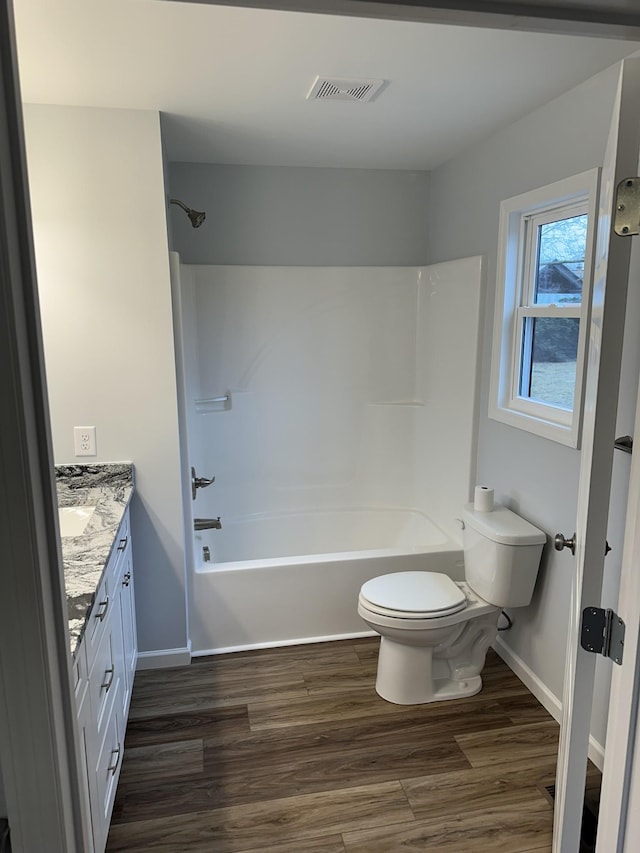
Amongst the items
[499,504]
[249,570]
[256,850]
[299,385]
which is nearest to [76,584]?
[256,850]

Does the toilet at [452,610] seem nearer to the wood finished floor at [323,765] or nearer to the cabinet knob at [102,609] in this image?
the wood finished floor at [323,765]

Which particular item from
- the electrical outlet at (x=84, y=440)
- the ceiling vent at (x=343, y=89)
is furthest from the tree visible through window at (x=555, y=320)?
the electrical outlet at (x=84, y=440)

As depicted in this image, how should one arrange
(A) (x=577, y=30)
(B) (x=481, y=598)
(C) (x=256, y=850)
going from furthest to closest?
(B) (x=481, y=598) → (C) (x=256, y=850) → (A) (x=577, y=30)

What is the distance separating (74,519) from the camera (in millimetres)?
2289

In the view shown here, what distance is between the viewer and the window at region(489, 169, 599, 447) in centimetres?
221

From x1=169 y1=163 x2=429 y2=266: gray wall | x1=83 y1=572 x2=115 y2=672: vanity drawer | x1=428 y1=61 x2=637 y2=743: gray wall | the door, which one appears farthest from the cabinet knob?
x1=169 y1=163 x2=429 y2=266: gray wall

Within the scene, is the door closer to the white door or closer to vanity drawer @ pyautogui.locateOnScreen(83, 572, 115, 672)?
the white door

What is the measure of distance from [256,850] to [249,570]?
3.78 ft

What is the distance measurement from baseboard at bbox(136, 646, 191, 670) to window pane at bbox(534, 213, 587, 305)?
219cm

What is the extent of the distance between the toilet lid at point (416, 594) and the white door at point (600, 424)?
981 mm

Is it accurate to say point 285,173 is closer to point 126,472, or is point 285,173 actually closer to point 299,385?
point 299,385

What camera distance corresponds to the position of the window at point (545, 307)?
7.27 feet

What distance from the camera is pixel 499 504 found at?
280 centimetres

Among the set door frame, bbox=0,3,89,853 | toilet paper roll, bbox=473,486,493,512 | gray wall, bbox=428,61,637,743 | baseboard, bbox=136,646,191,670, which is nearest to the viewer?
door frame, bbox=0,3,89,853
